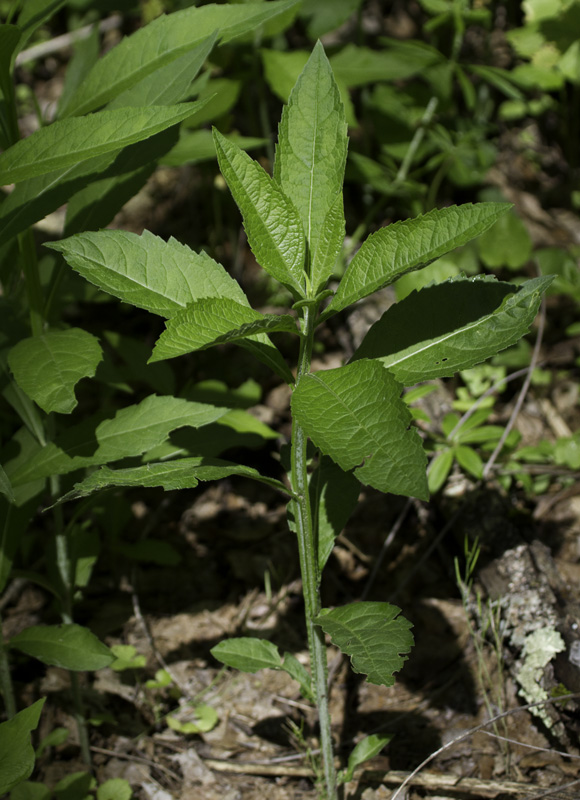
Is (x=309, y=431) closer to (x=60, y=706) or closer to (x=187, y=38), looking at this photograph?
(x=187, y=38)

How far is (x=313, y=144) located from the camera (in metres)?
1.60

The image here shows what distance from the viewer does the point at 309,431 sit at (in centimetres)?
142

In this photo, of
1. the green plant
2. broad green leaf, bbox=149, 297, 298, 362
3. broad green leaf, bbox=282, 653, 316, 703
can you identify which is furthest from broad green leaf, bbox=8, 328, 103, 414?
broad green leaf, bbox=282, 653, 316, 703

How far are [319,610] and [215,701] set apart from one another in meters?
0.97

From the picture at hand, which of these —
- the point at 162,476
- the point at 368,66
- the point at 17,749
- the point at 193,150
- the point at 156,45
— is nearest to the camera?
the point at 162,476

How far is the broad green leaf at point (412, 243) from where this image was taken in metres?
1.39

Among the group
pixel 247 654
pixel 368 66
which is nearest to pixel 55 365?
pixel 247 654

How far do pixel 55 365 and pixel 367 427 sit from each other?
0.89 m

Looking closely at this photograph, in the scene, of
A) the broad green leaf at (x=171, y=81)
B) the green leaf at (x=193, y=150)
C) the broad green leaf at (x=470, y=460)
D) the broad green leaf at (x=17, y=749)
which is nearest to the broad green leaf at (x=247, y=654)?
the broad green leaf at (x=17, y=749)

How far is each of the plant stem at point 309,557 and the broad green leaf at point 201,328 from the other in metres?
0.19

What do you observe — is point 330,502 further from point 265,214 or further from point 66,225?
point 66,225

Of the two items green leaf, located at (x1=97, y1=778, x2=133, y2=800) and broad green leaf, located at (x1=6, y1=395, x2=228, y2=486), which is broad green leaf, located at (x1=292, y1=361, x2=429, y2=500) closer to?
broad green leaf, located at (x1=6, y1=395, x2=228, y2=486)

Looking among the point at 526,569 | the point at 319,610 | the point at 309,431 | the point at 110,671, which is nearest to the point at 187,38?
the point at 309,431

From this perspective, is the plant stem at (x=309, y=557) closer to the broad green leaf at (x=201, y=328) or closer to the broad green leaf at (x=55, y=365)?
the broad green leaf at (x=201, y=328)
